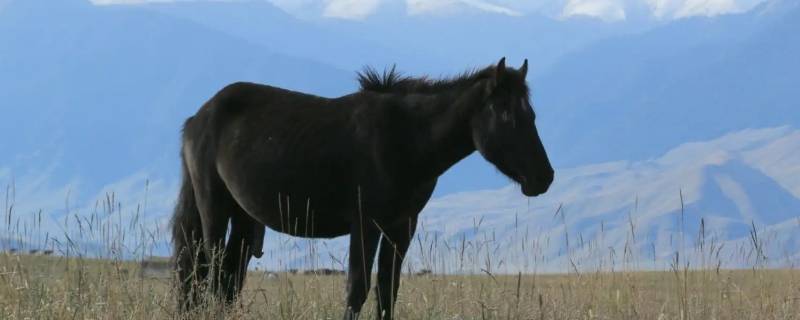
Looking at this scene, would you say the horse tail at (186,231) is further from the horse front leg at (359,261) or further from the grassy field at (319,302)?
the horse front leg at (359,261)

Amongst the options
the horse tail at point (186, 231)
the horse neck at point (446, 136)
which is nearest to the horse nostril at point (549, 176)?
the horse neck at point (446, 136)

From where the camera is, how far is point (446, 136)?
609 centimetres

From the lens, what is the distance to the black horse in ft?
19.5

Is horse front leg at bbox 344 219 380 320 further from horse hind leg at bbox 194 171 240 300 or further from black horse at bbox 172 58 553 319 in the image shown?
horse hind leg at bbox 194 171 240 300

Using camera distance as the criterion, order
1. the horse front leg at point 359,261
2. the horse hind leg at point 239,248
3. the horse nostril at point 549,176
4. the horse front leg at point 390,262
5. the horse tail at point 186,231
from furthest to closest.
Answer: the horse tail at point 186,231 < the horse hind leg at point 239,248 < the horse front leg at point 390,262 < the horse front leg at point 359,261 < the horse nostril at point 549,176

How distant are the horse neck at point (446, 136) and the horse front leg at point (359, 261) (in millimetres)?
458

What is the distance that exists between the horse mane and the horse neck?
12cm

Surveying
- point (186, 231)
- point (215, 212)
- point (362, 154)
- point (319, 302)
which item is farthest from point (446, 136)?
point (186, 231)

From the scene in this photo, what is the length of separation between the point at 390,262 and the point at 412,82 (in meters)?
1.08

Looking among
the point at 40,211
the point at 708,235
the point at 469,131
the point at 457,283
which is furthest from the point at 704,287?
the point at 40,211

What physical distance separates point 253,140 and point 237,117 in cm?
33

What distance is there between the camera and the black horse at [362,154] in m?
5.94

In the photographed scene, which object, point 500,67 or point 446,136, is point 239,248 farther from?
point 500,67

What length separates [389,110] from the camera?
6.25 meters
